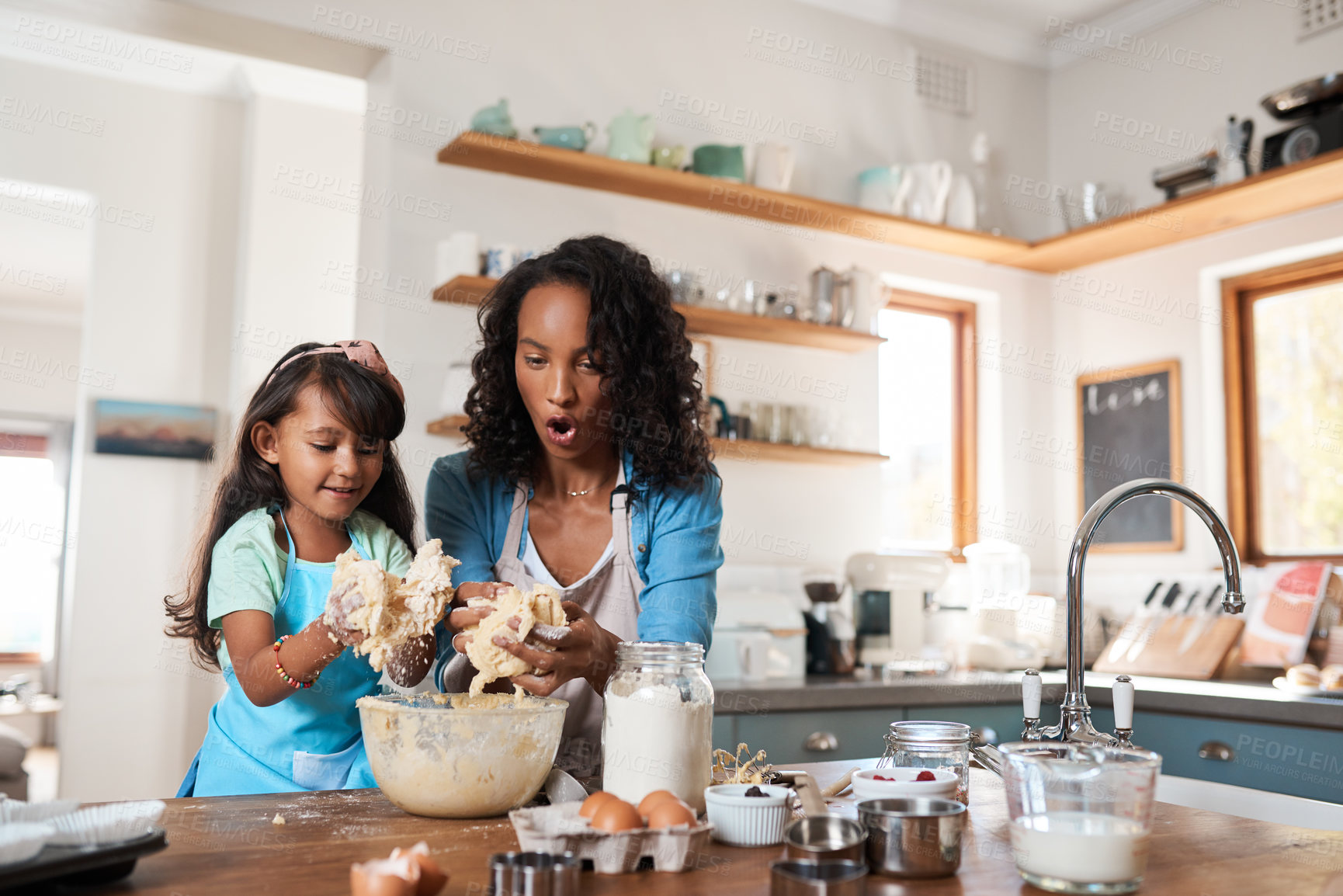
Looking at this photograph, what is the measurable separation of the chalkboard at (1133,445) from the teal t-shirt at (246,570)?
9.68ft

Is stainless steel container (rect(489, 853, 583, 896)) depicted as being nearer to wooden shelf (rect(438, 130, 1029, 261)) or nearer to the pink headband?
the pink headband

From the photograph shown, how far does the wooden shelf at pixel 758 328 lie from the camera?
3.05 meters

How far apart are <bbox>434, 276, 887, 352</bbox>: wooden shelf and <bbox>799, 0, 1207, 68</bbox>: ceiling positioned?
124cm

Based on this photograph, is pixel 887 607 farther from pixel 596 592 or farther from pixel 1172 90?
pixel 1172 90

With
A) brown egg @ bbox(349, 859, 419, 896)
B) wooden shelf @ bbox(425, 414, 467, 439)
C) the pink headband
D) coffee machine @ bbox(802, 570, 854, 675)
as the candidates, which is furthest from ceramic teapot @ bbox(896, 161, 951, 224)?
brown egg @ bbox(349, 859, 419, 896)

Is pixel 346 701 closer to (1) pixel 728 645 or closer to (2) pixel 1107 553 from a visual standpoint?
(1) pixel 728 645

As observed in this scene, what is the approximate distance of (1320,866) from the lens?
100cm

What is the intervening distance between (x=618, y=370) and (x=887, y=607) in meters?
2.10

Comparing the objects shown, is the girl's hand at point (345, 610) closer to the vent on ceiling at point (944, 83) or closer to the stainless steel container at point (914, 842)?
the stainless steel container at point (914, 842)

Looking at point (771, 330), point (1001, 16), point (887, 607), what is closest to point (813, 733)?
point (887, 607)

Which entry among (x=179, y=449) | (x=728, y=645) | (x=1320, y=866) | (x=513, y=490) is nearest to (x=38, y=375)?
(x=179, y=449)

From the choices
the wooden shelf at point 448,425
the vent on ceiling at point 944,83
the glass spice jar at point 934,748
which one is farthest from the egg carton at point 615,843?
the vent on ceiling at point 944,83

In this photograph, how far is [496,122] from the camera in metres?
3.03

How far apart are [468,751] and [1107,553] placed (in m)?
3.29
